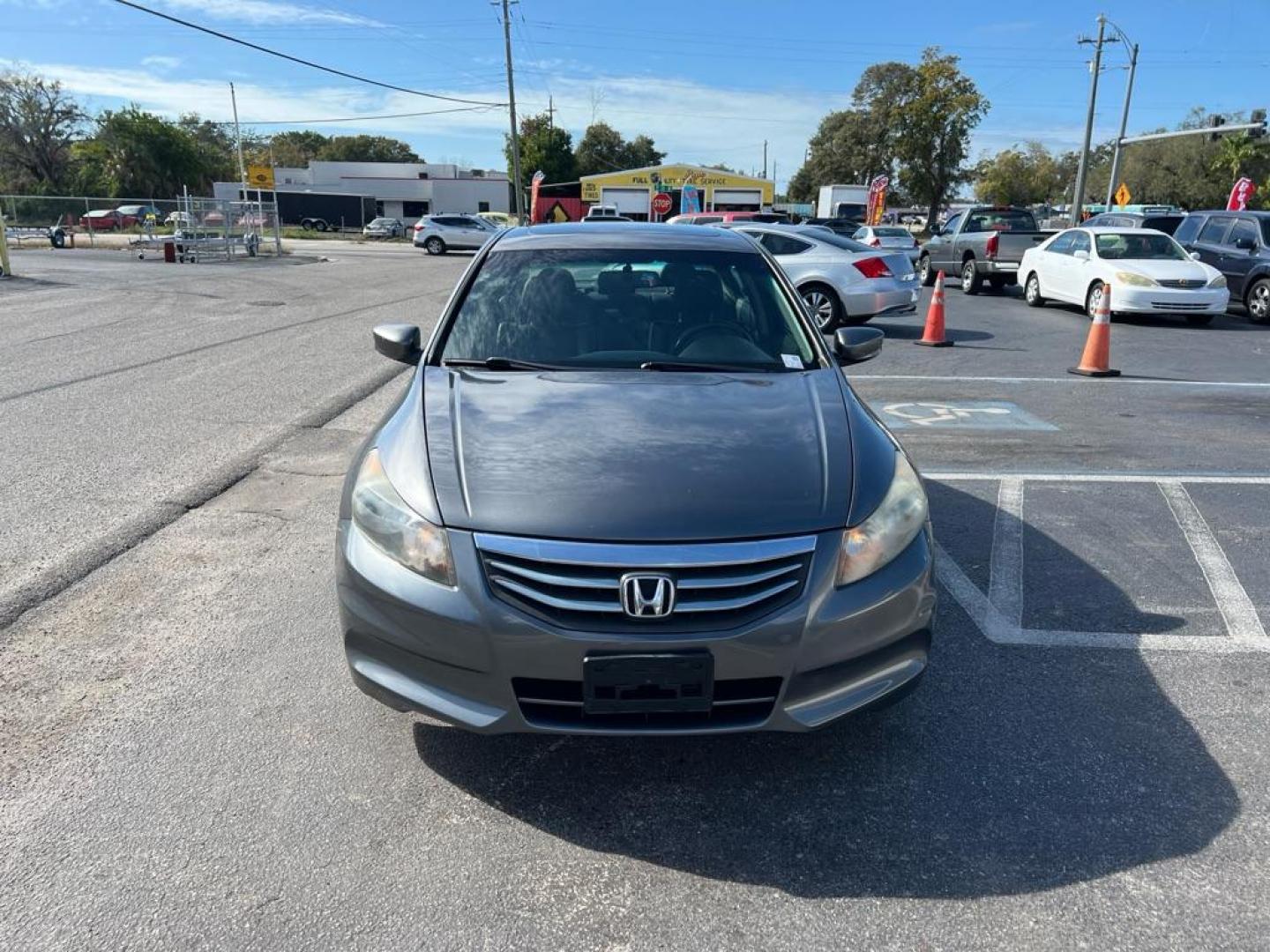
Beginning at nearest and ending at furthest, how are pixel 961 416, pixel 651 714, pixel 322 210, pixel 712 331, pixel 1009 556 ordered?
pixel 651 714, pixel 712 331, pixel 1009 556, pixel 961 416, pixel 322 210

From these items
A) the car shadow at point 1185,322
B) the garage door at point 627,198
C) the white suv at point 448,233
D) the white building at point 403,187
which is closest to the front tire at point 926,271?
the car shadow at point 1185,322

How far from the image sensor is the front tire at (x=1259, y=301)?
599 inches

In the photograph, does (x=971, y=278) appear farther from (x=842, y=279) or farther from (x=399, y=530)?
(x=399, y=530)

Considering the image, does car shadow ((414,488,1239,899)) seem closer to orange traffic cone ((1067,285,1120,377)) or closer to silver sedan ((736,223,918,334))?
orange traffic cone ((1067,285,1120,377))

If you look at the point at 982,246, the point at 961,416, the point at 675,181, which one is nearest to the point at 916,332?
the point at 961,416

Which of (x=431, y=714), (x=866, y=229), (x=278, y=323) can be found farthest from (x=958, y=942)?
(x=866, y=229)

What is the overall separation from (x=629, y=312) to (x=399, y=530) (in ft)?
5.81

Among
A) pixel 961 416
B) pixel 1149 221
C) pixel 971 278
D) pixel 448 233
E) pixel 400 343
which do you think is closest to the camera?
pixel 400 343

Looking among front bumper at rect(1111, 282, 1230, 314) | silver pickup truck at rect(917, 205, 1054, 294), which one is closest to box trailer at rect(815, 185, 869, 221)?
silver pickup truck at rect(917, 205, 1054, 294)

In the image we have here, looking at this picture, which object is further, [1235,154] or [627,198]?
[1235,154]

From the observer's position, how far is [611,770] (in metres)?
2.97

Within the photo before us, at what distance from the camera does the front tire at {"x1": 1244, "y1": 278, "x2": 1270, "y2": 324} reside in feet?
50.0

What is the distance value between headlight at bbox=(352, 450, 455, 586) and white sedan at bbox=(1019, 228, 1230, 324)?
12487 millimetres

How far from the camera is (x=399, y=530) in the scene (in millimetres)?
2729
